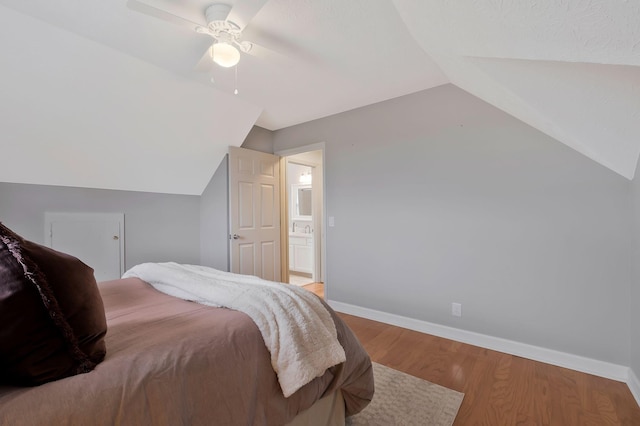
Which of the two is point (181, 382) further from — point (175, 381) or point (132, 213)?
point (132, 213)

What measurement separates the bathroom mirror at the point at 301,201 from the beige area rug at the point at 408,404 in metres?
3.80

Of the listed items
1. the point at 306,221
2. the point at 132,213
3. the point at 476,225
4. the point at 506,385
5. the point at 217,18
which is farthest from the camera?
the point at 306,221

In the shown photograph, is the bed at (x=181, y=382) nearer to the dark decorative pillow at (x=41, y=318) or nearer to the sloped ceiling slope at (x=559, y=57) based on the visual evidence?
the dark decorative pillow at (x=41, y=318)

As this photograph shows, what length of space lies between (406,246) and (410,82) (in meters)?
1.60

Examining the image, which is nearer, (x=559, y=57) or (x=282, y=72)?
(x=559, y=57)

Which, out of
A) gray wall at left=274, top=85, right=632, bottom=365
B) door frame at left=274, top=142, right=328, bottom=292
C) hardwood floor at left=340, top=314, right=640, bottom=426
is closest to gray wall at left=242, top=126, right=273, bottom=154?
door frame at left=274, top=142, right=328, bottom=292

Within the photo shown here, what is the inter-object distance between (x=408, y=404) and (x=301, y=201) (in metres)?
4.27

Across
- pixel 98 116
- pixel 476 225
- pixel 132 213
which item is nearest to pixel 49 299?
pixel 98 116

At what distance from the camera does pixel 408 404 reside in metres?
1.79

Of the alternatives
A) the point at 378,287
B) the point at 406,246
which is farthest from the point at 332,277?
the point at 406,246

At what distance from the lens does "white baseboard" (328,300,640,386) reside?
6.76 ft

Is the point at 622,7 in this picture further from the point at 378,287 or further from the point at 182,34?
the point at 378,287

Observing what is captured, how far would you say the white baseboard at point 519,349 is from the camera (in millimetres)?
2061

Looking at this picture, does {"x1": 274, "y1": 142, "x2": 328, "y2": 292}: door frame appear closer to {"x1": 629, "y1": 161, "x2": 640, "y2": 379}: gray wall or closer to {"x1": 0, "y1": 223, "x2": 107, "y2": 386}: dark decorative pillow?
{"x1": 629, "y1": 161, "x2": 640, "y2": 379}: gray wall
